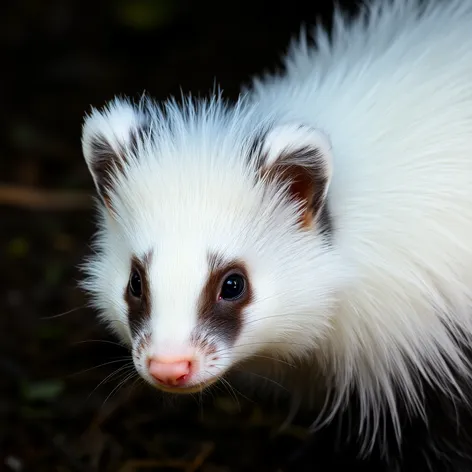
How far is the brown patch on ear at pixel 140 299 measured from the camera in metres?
2.95

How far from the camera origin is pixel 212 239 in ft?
→ 9.61

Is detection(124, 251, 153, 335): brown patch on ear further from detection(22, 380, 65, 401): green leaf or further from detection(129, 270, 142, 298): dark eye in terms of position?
detection(22, 380, 65, 401): green leaf

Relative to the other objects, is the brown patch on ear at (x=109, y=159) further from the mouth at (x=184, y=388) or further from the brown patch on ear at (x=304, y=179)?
the mouth at (x=184, y=388)

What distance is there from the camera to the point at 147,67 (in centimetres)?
637

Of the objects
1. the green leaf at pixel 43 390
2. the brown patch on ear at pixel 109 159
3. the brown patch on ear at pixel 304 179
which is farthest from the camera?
the green leaf at pixel 43 390

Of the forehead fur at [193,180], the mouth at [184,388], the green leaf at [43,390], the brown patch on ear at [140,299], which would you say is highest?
the forehead fur at [193,180]

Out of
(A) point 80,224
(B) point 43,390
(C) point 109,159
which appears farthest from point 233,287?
(A) point 80,224

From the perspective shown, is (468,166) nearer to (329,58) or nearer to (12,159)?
(329,58)

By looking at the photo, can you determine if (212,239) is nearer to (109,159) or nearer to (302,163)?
(302,163)

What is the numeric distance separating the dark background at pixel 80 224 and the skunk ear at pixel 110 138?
2.17 feet

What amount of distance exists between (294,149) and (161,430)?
1.70 metres

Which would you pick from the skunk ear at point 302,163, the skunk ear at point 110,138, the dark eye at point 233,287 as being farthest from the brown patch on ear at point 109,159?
the dark eye at point 233,287

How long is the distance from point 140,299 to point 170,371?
308 millimetres

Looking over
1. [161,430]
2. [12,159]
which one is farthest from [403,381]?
[12,159]
